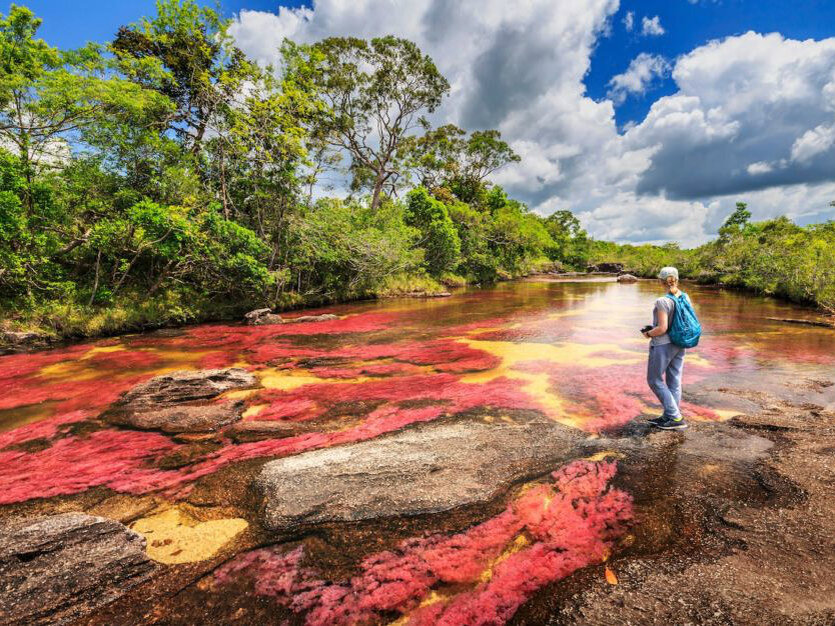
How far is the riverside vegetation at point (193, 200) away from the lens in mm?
12820

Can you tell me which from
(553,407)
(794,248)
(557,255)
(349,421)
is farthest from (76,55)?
(557,255)

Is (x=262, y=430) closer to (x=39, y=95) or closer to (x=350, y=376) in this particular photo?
(x=350, y=376)

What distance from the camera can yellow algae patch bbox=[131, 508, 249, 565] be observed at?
10.3 ft

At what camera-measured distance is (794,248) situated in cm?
2283

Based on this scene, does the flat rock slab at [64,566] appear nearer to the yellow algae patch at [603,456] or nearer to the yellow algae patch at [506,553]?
the yellow algae patch at [506,553]

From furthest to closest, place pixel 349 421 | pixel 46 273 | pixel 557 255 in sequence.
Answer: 1. pixel 557 255
2. pixel 46 273
3. pixel 349 421

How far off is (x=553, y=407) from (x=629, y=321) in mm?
11850

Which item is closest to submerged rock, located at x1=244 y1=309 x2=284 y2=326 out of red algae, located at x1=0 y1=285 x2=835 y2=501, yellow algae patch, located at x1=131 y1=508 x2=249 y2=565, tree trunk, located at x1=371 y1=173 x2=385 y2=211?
red algae, located at x1=0 y1=285 x2=835 y2=501

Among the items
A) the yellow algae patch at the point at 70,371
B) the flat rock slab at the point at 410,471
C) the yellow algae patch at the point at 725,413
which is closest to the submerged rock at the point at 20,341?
the yellow algae patch at the point at 70,371

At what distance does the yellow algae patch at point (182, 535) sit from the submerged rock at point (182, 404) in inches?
90.2

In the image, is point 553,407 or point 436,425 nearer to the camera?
point 436,425

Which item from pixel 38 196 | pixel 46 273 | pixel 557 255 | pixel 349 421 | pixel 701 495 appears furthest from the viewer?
pixel 557 255

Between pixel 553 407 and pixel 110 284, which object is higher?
pixel 110 284

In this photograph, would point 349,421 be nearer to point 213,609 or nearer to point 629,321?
point 213,609
